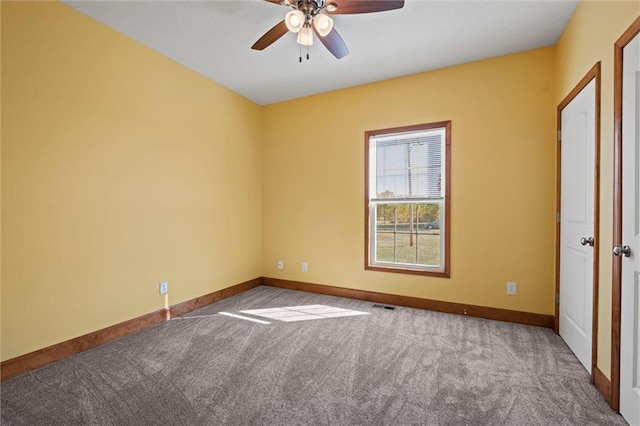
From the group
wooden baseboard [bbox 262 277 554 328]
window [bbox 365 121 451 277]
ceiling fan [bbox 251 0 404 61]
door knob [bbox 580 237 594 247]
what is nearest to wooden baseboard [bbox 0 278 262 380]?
wooden baseboard [bbox 262 277 554 328]

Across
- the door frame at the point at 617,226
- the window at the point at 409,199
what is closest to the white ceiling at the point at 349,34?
the window at the point at 409,199

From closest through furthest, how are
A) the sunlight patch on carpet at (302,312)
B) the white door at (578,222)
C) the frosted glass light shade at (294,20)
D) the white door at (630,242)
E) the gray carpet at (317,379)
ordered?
the white door at (630,242) → the gray carpet at (317,379) → the frosted glass light shade at (294,20) → the white door at (578,222) → the sunlight patch on carpet at (302,312)

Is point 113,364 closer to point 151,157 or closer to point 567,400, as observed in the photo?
point 151,157

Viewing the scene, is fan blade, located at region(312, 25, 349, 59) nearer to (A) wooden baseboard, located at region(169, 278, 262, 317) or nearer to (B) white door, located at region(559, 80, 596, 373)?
(B) white door, located at region(559, 80, 596, 373)

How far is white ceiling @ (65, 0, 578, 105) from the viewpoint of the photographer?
90.1 inches

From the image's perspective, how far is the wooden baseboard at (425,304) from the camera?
113 inches

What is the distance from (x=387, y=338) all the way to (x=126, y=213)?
2.67m

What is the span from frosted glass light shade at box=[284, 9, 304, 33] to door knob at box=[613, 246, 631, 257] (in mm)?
2395

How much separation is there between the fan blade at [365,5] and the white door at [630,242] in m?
1.30

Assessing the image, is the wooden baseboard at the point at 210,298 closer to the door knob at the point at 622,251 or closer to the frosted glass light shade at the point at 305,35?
the frosted glass light shade at the point at 305,35

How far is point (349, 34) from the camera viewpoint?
263 cm

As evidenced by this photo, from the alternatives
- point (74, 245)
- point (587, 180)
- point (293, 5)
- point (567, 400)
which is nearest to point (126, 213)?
point (74, 245)

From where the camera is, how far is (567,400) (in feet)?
5.73

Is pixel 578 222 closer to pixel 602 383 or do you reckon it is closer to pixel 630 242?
pixel 630 242
